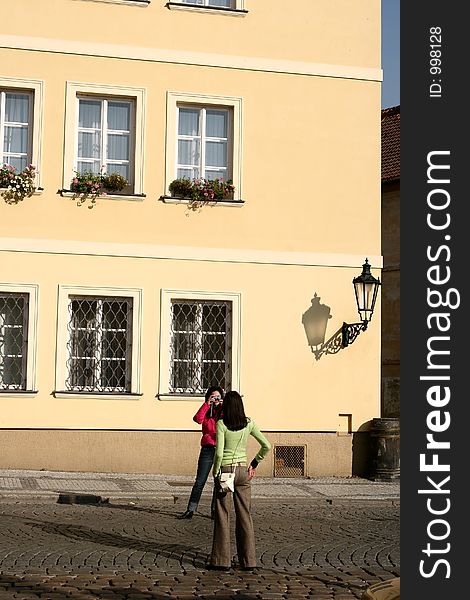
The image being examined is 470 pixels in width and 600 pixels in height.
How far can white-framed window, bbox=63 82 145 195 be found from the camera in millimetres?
19844

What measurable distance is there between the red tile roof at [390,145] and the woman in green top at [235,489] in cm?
2003

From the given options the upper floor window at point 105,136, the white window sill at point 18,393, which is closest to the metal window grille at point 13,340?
the white window sill at point 18,393

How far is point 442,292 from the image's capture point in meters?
3.22

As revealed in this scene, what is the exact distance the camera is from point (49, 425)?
1928cm

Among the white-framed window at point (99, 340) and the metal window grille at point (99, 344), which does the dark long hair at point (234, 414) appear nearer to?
the white-framed window at point (99, 340)

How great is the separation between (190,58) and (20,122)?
306 centimetres

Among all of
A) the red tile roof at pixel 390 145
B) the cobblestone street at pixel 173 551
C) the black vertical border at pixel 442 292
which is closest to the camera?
the black vertical border at pixel 442 292

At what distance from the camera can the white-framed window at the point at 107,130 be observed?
19844mm

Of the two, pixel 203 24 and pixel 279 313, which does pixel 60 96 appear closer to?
pixel 203 24

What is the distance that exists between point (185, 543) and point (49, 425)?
7561mm

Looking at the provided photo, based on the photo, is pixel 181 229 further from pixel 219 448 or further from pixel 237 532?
pixel 237 532

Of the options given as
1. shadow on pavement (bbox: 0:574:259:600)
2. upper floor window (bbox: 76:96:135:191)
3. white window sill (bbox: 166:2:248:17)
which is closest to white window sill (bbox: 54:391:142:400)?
upper floor window (bbox: 76:96:135:191)

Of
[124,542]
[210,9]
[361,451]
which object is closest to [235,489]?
[124,542]

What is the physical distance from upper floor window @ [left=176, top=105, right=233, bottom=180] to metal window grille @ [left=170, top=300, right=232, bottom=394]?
7.44 feet
